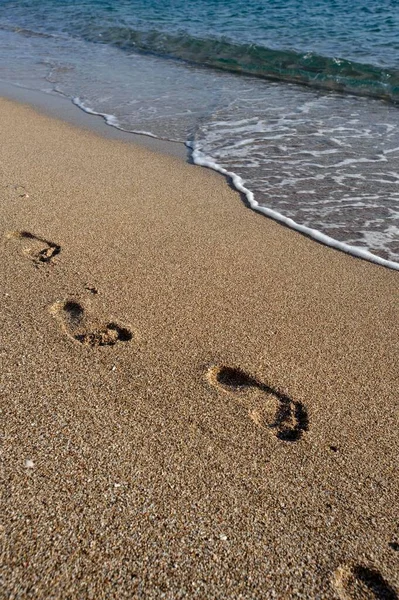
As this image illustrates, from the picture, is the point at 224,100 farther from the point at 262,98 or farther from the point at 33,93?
the point at 33,93

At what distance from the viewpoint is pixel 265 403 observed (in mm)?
2199

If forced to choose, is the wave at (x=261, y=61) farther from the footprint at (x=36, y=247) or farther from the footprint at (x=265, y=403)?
the footprint at (x=265, y=403)

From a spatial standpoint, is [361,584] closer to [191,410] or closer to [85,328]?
[191,410]

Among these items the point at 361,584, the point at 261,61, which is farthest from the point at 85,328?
the point at 261,61

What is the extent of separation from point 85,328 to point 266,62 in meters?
8.17

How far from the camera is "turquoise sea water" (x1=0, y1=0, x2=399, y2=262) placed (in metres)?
4.49

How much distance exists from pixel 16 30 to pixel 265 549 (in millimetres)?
14011

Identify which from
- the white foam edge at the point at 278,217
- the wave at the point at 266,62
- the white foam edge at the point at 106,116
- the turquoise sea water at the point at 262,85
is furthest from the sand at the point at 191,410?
the wave at the point at 266,62

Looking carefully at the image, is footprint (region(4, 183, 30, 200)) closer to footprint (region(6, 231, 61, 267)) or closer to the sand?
the sand

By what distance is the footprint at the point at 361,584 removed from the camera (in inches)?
60.4

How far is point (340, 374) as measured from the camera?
2.40 metres

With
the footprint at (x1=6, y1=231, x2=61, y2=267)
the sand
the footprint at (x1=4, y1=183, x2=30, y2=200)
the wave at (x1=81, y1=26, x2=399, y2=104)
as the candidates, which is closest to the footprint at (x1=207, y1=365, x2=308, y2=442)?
the sand

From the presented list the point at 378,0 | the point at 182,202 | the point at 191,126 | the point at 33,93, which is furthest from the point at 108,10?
the point at 182,202

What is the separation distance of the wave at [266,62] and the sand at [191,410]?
Answer: 5287mm
